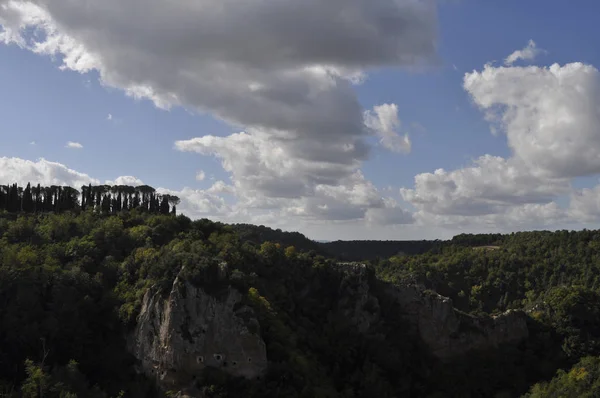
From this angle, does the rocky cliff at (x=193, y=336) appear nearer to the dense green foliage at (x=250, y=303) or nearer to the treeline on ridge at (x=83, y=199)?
the dense green foliage at (x=250, y=303)

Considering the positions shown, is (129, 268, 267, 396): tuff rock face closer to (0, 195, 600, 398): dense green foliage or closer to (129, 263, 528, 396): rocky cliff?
(129, 263, 528, 396): rocky cliff

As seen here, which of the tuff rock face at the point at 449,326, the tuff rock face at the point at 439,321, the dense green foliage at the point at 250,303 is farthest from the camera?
the tuff rock face at the point at 449,326

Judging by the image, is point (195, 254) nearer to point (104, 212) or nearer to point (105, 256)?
point (105, 256)

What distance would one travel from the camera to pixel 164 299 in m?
64.2

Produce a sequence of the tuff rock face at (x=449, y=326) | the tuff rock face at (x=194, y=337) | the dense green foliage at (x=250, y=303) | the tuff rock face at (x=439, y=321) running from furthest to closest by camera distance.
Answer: the tuff rock face at (x=449, y=326) < the tuff rock face at (x=439, y=321) < the tuff rock face at (x=194, y=337) < the dense green foliage at (x=250, y=303)

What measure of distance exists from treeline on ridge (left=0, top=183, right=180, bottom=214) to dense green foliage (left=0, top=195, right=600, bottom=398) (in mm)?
5572

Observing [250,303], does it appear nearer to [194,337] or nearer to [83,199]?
[194,337]

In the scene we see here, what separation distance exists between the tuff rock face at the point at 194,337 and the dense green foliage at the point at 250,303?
1.61 meters

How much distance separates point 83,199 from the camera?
11662 cm

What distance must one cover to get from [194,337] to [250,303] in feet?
26.5

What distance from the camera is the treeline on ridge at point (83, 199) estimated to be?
110m

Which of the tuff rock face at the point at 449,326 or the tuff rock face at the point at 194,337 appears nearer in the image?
the tuff rock face at the point at 194,337

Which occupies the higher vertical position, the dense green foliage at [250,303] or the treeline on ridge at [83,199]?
the treeline on ridge at [83,199]

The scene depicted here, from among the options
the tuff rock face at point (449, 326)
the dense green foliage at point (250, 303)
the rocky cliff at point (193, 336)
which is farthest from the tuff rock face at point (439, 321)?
the rocky cliff at point (193, 336)
